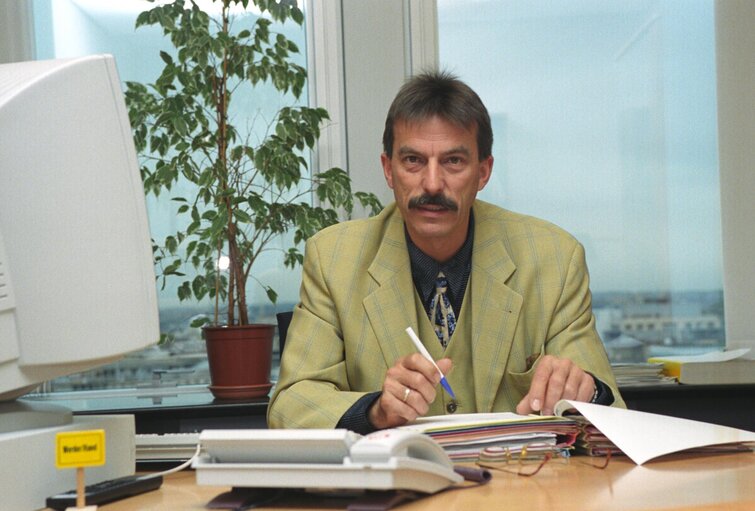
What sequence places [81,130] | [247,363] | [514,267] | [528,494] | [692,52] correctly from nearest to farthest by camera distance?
Result: [528,494] → [81,130] → [514,267] → [247,363] → [692,52]

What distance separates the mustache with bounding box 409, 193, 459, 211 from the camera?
195 centimetres

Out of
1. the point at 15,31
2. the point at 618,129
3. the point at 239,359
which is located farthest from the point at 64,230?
the point at 618,129

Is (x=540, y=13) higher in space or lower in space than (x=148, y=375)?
higher

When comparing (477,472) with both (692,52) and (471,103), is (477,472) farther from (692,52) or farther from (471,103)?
(692,52)

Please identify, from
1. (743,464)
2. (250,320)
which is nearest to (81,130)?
(743,464)

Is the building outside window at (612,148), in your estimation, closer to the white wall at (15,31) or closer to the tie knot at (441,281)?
the white wall at (15,31)

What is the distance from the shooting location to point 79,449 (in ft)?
3.38

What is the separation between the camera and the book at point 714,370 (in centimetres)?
263

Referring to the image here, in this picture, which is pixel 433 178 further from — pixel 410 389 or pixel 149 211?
pixel 149 211

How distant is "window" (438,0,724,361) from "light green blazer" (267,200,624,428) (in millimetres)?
1112

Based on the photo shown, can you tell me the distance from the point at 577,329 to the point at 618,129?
4.55ft

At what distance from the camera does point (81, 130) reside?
1185 millimetres

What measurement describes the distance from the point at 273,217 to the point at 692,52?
5.12 feet

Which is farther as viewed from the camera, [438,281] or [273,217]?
[273,217]
